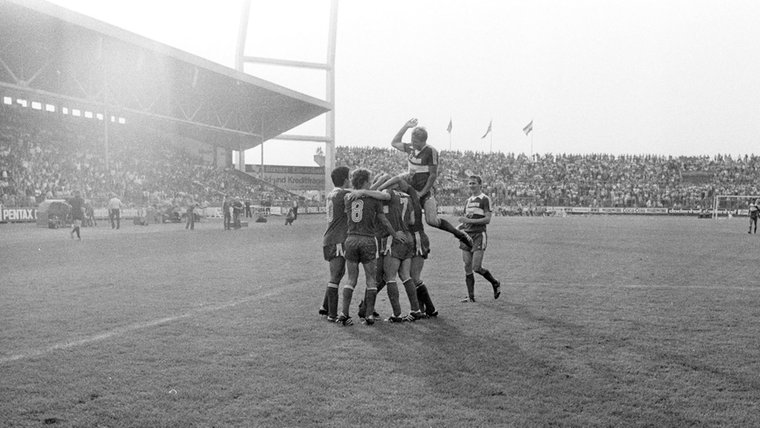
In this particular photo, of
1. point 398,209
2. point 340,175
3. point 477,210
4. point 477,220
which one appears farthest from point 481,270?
point 340,175

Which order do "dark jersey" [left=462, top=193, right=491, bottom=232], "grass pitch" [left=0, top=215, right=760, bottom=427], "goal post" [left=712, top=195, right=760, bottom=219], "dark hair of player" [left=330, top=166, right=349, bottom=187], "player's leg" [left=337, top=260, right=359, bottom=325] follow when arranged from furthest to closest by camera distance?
"goal post" [left=712, top=195, right=760, bottom=219] < "dark jersey" [left=462, top=193, right=491, bottom=232] < "dark hair of player" [left=330, top=166, right=349, bottom=187] < "player's leg" [left=337, top=260, right=359, bottom=325] < "grass pitch" [left=0, top=215, right=760, bottom=427]

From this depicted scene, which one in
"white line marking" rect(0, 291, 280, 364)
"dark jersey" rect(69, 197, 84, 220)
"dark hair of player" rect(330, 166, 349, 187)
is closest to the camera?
"white line marking" rect(0, 291, 280, 364)

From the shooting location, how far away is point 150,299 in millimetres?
8906

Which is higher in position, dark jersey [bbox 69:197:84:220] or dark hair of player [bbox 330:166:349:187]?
dark hair of player [bbox 330:166:349:187]

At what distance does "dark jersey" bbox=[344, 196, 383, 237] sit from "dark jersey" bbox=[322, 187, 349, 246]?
0.22m

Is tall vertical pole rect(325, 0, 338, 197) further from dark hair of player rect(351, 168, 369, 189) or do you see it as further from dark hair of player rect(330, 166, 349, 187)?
dark hair of player rect(351, 168, 369, 189)

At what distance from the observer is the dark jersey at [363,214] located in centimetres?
704

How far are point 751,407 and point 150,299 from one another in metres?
7.25

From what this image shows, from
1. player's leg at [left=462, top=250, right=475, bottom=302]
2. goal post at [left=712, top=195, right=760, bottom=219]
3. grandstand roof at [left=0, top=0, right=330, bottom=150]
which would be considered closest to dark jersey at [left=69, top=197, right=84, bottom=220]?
grandstand roof at [left=0, top=0, right=330, bottom=150]

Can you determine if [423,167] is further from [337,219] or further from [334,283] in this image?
[334,283]

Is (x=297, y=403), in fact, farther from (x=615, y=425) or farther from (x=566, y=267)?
(x=566, y=267)

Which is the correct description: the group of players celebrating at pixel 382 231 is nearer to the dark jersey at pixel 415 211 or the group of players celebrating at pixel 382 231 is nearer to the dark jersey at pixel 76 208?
the dark jersey at pixel 415 211

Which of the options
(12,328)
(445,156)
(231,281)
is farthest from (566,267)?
(445,156)

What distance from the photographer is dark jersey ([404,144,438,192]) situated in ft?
25.3
